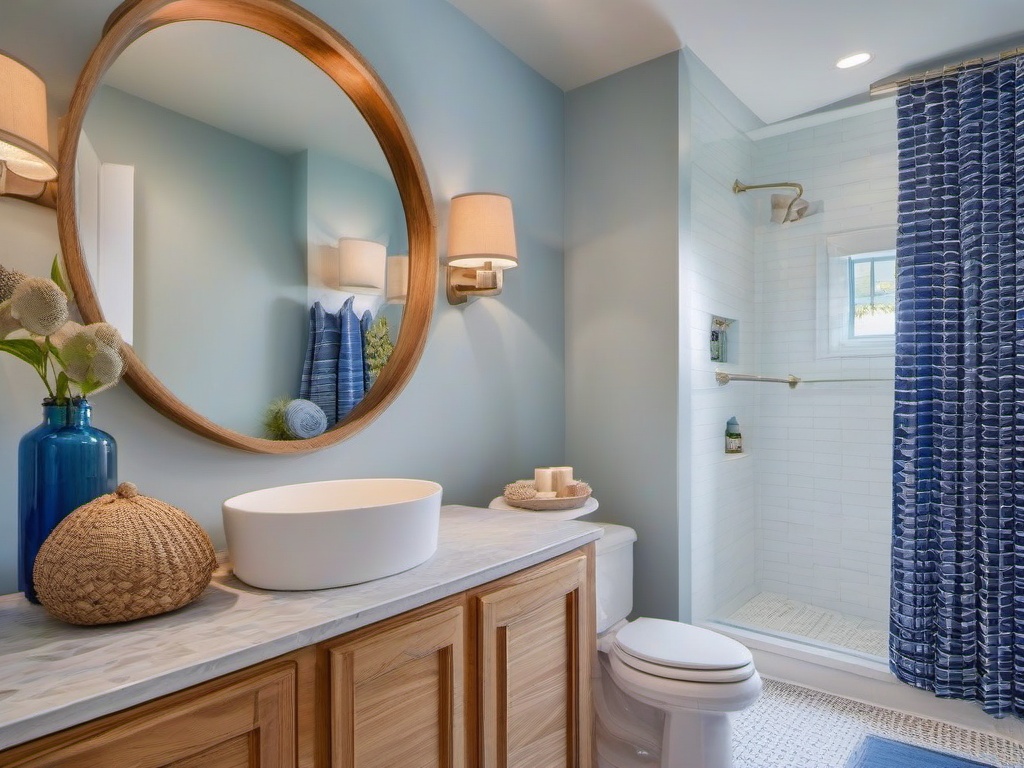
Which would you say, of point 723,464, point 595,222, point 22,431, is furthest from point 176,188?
point 723,464

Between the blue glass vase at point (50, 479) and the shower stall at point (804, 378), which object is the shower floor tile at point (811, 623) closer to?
the shower stall at point (804, 378)

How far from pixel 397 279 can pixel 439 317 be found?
0.21m

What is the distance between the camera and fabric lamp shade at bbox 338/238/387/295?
1.71 metres

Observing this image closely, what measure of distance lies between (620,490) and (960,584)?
1239 millimetres

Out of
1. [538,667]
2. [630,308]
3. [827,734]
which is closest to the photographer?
[538,667]

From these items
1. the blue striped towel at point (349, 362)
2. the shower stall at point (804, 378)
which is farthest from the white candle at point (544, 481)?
the shower stall at point (804, 378)

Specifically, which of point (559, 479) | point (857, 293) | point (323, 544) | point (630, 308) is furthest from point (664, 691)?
point (857, 293)

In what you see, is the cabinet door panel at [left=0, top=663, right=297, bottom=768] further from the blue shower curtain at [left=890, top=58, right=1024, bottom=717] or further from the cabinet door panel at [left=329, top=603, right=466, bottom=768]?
the blue shower curtain at [left=890, top=58, right=1024, bottom=717]

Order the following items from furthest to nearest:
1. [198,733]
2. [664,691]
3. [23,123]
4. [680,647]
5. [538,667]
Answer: [680,647] < [664,691] < [538,667] < [23,123] < [198,733]

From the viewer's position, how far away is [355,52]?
1720 mm

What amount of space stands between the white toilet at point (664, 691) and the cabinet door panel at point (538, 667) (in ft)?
0.92

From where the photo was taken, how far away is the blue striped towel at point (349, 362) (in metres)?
1.69

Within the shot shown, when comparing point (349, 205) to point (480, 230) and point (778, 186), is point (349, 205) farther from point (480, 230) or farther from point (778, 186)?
point (778, 186)

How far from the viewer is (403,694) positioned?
109 centimetres
